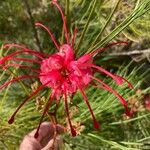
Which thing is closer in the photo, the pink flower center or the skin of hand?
the pink flower center

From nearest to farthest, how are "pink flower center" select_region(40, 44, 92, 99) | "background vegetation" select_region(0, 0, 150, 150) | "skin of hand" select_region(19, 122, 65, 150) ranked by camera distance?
"pink flower center" select_region(40, 44, 92, 99) < "skin of hand" select_region(19, 122, 65, 150) < "background vegetation" select_region(0, 0, 150, 150)

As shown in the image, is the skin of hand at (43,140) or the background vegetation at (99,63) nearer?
the skin of hand at (43,140)

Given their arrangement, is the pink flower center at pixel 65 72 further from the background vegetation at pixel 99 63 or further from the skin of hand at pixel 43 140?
the skin of hand at pixel 43 140

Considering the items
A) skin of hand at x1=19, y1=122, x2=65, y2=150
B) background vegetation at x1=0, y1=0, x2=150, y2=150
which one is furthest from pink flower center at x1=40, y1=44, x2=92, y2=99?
skin of hand at x1=19, y1=122, x2=65, y2=150

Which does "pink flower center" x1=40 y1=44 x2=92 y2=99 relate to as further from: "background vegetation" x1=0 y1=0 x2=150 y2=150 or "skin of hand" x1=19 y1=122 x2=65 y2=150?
"skin of hand" x1=19 y1=122 x2=65 y2=150

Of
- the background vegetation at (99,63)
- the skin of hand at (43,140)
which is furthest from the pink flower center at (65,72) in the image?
the skin of hand at (43,140)

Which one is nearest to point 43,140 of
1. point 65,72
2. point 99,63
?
point 65,72

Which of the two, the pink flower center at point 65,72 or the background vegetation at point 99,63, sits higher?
the background vegetation at point 99,63

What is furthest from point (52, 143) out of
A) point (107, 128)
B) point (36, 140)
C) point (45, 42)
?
point (45, 42)
